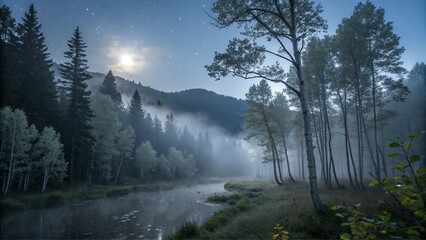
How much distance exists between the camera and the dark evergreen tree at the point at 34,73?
1304 inches

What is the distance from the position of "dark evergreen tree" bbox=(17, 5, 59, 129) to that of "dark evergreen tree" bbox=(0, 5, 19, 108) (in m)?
0.98

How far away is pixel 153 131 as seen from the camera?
74.5 metres

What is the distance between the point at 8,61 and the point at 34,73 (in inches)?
144

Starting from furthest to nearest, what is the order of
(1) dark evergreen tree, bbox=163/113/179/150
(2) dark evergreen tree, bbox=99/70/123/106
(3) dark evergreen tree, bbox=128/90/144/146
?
(1) dark evergreen tree, bbox=163/113/179/150, (3) dark evergreen tree, bbox=128/90/144/146, (2) dark evergreen tree, bbox=99/70/123/106

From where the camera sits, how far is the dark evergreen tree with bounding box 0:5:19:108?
29.1 meters

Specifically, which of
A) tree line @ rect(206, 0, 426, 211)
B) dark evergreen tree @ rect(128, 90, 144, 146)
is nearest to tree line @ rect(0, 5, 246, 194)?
dark evergreen tree @ rect(128, 90, 144, 146)

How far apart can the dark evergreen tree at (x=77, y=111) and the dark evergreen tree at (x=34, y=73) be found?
7.89 ft

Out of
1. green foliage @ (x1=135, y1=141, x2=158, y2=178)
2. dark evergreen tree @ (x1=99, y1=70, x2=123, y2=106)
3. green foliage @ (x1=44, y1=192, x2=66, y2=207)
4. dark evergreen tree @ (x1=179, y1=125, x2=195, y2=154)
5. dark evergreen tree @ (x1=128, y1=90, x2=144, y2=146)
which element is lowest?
green foliage @ (x1=44, y1=192, x2=66, y2=207)

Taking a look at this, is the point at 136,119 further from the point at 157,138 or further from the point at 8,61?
the point at 8,61

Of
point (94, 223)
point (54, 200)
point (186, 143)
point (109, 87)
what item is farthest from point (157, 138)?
point (94, 223)

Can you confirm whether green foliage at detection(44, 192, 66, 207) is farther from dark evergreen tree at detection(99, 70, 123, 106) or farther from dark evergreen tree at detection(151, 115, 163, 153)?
dark evergreen tree at detection(151, 115, 163, 153)

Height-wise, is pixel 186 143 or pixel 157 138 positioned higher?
pixel 157 138

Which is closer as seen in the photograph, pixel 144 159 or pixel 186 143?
Answer: pixel 144 159

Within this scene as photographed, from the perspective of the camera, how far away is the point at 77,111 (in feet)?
117
